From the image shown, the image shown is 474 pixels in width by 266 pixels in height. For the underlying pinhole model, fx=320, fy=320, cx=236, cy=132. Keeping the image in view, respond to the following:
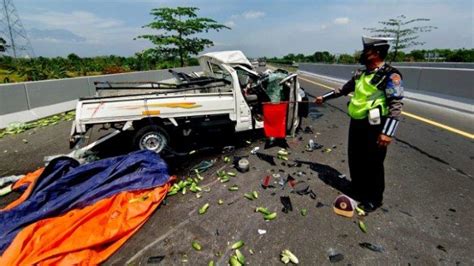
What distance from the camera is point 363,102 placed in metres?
3.77

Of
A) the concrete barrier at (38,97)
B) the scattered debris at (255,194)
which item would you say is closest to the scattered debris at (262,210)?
the scattered debris at (255,194)

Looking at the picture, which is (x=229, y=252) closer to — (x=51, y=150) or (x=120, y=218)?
(x=120, y=218)

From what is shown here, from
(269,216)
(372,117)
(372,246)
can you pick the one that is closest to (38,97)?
(269,216)

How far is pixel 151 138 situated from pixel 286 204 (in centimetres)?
300

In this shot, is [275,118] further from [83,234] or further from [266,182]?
[83,234]

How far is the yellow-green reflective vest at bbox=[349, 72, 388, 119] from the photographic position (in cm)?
362

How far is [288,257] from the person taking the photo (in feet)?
9.94

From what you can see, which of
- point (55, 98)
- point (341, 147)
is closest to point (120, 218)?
point (341, 147)

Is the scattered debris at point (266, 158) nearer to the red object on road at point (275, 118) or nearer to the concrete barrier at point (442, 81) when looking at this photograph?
the red object on road at point (275, 118)

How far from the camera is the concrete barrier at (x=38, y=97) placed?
844 cm

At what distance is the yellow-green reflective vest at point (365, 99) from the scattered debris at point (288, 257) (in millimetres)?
1833

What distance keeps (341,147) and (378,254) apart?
141 inches

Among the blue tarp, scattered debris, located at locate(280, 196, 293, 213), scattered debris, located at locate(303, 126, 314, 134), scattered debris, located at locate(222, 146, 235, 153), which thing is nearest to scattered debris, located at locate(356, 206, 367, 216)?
scattered debris, located at locate(280, 196, 293, 213)

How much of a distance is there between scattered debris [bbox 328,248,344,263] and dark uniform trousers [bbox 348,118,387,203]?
118cm
